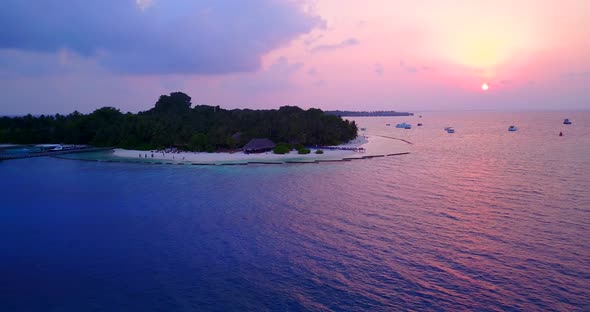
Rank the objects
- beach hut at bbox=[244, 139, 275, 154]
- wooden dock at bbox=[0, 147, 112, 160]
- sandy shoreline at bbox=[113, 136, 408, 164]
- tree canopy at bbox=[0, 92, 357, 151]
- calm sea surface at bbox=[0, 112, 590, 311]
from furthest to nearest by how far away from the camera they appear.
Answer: tree canopy at bbox=[0, 92, 357, 151]
beach hut at bbox=[244, 139, 275, 154]
wooden dock at bbox=[0, 147, 112, 160]
sandy shoreline at bbox=[113, 136, 408, 164]
calm sea surface at bbox=[0, 112, 590, 311]

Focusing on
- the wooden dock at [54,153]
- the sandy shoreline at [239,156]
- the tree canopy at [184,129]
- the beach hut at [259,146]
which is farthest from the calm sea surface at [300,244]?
the tree canopy at [184,129]

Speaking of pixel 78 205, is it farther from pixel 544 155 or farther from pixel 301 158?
pixel 544 155

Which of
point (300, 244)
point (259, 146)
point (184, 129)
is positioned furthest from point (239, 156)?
point (300, 244)

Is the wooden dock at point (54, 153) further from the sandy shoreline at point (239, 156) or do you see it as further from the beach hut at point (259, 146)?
the beach hut at point (259, 146)

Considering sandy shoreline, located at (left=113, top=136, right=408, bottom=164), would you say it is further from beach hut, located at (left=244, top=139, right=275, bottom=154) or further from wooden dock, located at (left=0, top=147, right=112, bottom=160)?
wooden dock, located at (left=0, top=147, right=112, bottom=160)

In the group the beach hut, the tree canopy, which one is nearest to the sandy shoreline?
the beach hut

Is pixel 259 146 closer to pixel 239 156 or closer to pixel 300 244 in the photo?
pixel 239 156

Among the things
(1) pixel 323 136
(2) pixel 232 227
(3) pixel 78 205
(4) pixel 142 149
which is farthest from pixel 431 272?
(4) pixel 142 149
